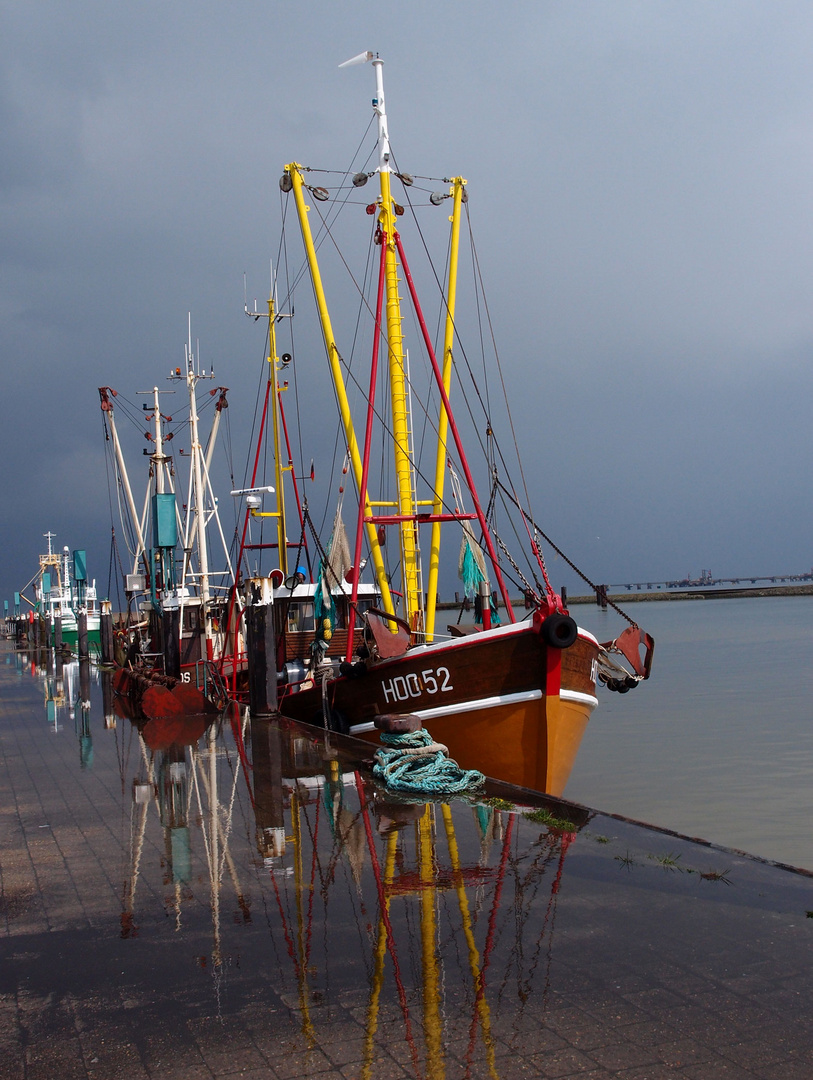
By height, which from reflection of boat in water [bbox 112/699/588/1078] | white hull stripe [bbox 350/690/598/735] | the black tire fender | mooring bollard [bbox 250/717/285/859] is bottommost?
mooring bollard [bbox 250/717/285/859]

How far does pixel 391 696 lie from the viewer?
13406 mm

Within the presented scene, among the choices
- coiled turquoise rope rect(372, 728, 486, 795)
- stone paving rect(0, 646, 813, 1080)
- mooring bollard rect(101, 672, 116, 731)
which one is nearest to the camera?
stone paving rect(0, 646, 813, 1080)

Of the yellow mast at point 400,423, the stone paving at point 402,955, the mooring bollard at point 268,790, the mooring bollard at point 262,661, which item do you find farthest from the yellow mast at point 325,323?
the stone paving at point 402,955

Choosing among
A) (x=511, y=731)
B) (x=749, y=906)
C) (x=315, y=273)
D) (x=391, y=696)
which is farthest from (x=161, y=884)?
(x=315, y=273)

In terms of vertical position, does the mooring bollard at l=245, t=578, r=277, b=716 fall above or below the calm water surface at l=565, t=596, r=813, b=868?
above

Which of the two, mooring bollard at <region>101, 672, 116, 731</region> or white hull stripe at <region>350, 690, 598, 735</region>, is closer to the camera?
white hull stripe at <region>350, 690, 598, 735</region>

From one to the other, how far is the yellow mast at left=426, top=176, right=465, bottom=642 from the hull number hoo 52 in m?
2.69

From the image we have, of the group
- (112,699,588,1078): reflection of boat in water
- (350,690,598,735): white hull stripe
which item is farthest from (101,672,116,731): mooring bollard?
(112,699,588,1078): reflection of boat in water

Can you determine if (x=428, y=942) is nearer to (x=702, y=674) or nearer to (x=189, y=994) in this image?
(x=189, y=994)

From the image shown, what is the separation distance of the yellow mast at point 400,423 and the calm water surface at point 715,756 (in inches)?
186

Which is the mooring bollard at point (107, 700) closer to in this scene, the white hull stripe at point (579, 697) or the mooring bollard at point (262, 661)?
the mooring bollard at point (262, 661)

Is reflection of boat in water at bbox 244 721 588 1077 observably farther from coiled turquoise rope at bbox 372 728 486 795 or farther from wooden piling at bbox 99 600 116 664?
wooden piling at bbox 99 600 116 664

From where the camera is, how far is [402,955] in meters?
5.21

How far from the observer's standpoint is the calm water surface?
45.9 feet
